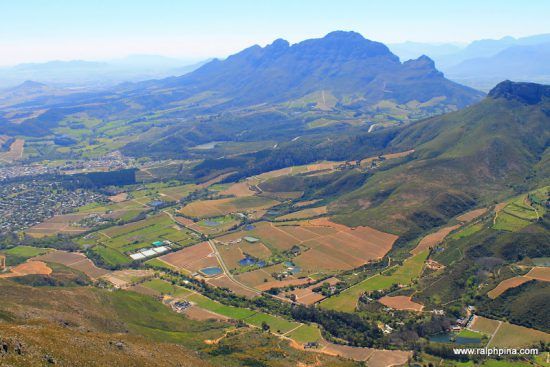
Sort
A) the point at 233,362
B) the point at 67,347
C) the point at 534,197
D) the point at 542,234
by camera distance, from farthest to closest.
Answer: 1. the point at 534,197
2. the point at 542,234
3. the point at 233,362
4. the point at 67,347

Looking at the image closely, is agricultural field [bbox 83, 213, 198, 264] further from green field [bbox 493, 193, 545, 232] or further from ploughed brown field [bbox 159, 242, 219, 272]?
green field [bbox 493, 193, 545, 232]

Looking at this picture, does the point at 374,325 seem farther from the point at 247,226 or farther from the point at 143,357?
the point at 247,226

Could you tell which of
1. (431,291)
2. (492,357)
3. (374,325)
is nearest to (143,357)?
(374,325)

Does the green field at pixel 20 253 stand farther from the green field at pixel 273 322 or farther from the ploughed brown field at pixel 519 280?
the ploughed brown field at pixel 519 280

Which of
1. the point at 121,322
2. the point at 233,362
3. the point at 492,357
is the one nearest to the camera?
the point at 233,362

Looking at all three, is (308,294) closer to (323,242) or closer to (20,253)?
(323,242)

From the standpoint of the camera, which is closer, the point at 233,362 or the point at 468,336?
A: the point at 233,362

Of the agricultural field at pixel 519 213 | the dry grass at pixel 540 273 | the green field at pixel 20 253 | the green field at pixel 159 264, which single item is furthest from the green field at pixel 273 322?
the green field at pixel 20 253
